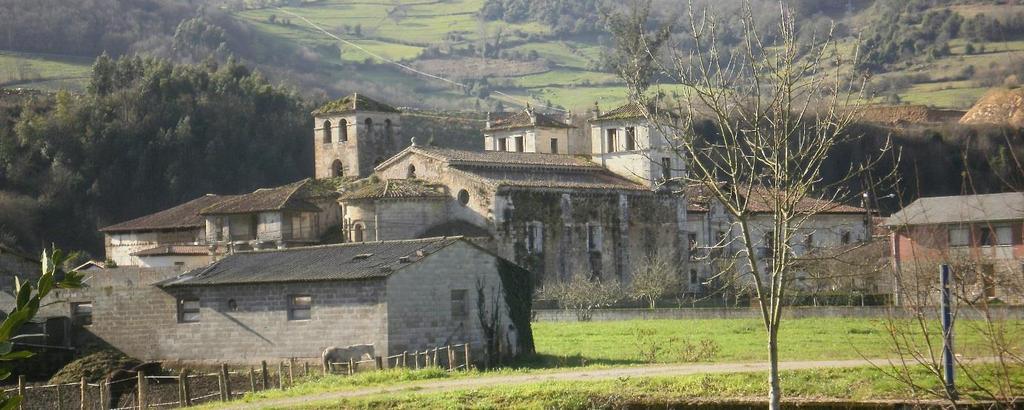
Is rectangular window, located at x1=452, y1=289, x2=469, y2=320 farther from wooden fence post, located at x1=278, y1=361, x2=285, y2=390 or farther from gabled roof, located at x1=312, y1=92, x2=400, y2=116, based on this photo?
gabled roof, located at x1=312, y1=92, x2=400, y2=116

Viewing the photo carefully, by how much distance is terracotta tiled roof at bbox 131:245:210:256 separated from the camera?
192 feet

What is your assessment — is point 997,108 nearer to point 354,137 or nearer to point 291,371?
point 354,137

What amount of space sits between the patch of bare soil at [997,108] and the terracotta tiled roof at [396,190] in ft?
171

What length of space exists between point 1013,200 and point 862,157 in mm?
47399

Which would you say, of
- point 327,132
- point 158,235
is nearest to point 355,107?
point 327,132

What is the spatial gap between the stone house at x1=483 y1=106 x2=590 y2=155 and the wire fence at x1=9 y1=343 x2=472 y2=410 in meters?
39.9

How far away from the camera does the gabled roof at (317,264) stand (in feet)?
109

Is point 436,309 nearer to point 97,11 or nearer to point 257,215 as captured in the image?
point 257,215

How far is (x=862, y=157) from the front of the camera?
98125mm

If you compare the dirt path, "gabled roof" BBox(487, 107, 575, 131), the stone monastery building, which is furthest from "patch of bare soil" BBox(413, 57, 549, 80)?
the dirt path

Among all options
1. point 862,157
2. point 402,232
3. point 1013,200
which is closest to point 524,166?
point 402,232

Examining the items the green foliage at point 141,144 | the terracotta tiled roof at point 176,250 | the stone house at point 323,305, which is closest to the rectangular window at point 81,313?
the stone house at point 323,305

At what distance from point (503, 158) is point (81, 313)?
30.5m

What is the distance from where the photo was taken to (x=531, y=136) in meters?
73.3
